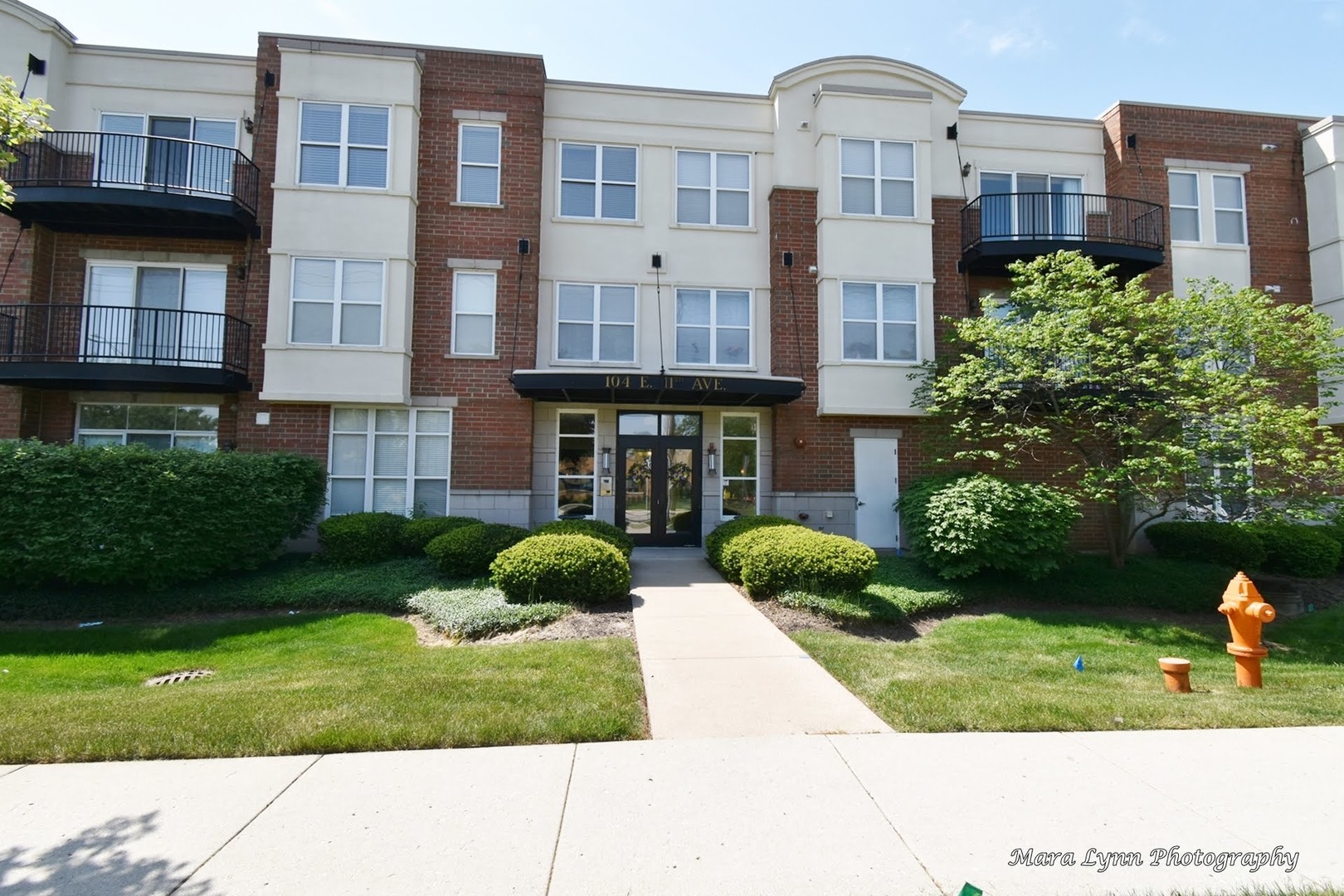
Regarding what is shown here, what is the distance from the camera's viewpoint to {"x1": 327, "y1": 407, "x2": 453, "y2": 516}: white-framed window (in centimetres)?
1310

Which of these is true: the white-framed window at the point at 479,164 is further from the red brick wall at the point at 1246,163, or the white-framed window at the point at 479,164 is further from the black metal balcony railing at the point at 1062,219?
the red brick wall at the point at 1246,163

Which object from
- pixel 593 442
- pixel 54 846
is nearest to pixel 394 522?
pixel 593 442

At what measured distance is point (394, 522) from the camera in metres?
11.9

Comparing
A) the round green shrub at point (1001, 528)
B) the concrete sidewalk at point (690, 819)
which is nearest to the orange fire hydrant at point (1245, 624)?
the concrete sidewalk at point (690, 819)

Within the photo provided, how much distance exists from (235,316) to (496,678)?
10.9 metres

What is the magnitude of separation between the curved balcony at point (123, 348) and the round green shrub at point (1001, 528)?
13.0m

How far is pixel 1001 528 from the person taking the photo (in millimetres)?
10617

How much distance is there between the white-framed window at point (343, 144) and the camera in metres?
13.2

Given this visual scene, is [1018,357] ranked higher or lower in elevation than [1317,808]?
higher

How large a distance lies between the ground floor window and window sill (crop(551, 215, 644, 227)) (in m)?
7.75

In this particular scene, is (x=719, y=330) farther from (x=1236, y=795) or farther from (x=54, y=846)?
(x=54, y=846)

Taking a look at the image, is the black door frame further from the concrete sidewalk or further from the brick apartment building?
the concrete sidewalk

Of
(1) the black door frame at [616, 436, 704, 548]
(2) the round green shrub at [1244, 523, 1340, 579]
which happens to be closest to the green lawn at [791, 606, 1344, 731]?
(2) the round green shrub at [1244, 523, 1340, 579]

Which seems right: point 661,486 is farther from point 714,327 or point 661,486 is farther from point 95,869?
point 95,869
